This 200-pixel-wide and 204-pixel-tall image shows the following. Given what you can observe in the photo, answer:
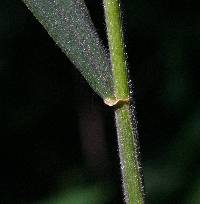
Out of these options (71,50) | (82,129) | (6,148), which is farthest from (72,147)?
(71,50)

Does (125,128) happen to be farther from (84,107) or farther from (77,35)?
(84,107)

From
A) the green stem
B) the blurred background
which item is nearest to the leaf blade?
the green stem

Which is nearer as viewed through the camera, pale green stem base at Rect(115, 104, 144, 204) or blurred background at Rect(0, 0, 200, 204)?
pale green stem base at Rect(115, 104, 144, 204)

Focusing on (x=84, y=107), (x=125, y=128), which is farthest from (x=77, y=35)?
(x=84, y=107)

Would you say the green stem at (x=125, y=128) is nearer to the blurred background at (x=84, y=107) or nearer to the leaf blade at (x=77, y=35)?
the leaf blade at (x=77, y=35)

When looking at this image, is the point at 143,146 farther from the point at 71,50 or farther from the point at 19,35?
the point at 71,50

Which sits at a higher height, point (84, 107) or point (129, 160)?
point (84, 107)

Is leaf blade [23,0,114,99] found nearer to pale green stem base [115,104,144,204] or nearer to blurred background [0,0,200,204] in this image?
pale green stem base [115,104,144,204]

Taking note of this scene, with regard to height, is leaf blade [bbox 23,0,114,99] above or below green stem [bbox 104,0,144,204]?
above
